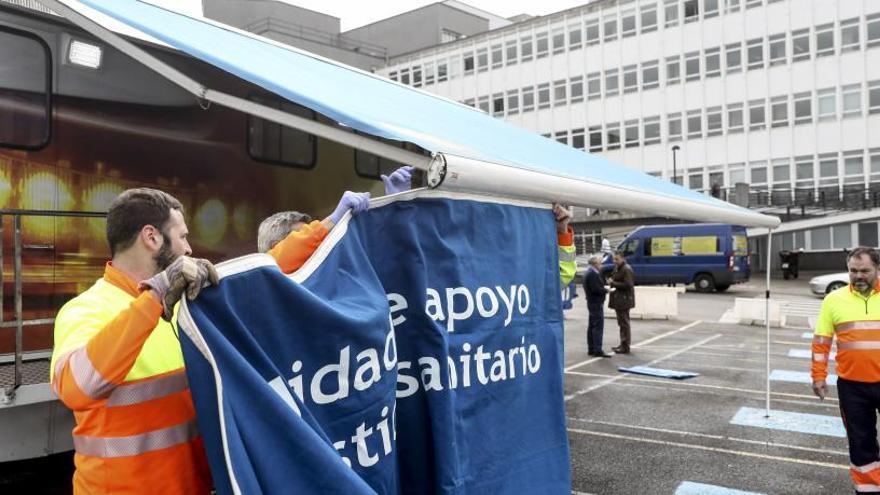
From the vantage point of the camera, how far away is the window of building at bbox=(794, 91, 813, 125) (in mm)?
37312

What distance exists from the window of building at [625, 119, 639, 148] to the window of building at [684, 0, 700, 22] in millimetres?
6550

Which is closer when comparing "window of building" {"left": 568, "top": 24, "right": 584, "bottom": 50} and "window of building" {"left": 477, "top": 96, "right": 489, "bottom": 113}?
"window of building" {"left": 568, "top": 24, "right": 584, "bottom": 50}

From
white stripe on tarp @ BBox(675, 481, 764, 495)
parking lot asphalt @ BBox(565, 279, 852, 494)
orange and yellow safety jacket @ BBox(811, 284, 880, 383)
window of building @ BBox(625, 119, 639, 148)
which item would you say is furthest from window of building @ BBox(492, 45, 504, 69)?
white stripe on tarp @ BBox(675, 481, 764, 495)

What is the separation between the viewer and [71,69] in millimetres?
4816

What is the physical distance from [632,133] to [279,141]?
39.4 meters

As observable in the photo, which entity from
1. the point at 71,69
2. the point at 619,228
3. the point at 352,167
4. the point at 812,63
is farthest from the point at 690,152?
the point at 71,69

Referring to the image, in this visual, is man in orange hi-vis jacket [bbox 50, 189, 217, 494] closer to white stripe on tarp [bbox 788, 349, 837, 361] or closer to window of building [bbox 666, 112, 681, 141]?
white stripe on tarp [bbox 788, 349, 837, 361]

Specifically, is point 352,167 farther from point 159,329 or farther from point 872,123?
point 872,123

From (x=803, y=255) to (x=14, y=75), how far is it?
39.9m

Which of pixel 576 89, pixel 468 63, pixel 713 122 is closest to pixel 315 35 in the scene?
pixel 468 63

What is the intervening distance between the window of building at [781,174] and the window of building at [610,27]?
12.5 metres

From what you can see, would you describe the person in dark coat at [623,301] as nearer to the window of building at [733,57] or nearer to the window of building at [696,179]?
the window of building at [696,179]

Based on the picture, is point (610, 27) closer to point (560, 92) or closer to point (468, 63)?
point (560, 92)

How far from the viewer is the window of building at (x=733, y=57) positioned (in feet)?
128
